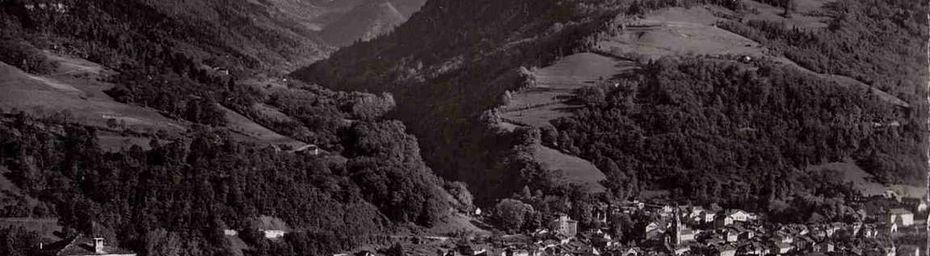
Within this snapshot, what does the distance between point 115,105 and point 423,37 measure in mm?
80723

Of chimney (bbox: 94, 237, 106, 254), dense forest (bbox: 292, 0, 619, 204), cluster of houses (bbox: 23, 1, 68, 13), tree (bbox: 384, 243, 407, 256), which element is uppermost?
cluster of houses (bbox: 23, 1, 68, 13)

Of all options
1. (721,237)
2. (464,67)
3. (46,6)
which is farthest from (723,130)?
(46,6)

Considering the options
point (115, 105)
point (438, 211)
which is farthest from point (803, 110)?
point (115, 105)

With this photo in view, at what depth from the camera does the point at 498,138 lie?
92625mm

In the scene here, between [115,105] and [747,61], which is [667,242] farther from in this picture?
[747,61]

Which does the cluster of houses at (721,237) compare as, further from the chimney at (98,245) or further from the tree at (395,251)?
the chimney at (98,245)

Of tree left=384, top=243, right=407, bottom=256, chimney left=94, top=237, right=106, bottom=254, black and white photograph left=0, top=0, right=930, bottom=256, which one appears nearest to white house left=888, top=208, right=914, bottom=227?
black and white photograph left=0, top=0, right=930, bottom=256

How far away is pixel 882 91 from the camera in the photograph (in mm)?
98375

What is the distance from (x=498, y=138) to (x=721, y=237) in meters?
22.7

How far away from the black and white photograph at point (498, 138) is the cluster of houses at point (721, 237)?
0.64 ft

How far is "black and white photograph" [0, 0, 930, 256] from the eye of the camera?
2328 inches

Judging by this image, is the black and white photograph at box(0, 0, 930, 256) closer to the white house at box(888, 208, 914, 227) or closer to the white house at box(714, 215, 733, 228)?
the white house at box(888, 208, 914, 227)

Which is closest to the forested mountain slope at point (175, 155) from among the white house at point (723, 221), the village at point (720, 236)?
the village at point (720, 236)

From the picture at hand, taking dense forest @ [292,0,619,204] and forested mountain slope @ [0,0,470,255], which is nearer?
forested mountain slope @ [0,0,470,255]
